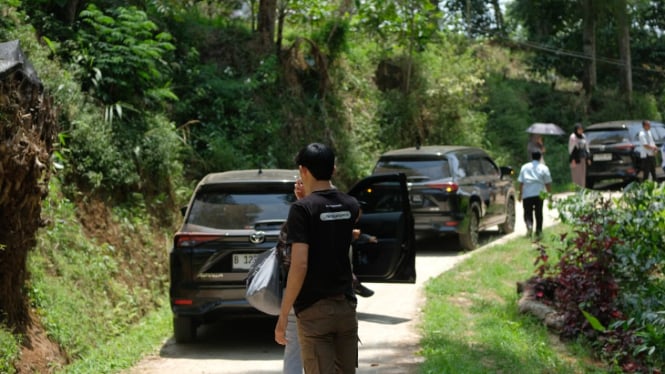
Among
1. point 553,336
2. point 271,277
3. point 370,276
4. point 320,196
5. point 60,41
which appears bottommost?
point 553,336

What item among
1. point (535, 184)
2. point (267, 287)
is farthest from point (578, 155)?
point (267, 287)

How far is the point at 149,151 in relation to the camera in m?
13.1

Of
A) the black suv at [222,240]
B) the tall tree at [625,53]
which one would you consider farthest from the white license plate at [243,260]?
the tall tree at [625,53]

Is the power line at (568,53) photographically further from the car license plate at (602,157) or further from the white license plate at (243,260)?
the white license plate at (243,260)

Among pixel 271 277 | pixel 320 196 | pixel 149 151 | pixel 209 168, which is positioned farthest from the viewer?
pixel 209 168

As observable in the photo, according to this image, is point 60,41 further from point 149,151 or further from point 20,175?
point 20,175

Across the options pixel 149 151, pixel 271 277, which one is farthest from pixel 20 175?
pixel 149 151

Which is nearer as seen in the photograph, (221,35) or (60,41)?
(60,41)

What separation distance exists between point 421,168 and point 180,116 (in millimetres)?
5082

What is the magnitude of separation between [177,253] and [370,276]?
7.80 feet

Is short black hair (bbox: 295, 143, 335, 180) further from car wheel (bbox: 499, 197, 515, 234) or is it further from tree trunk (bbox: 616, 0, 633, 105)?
tree trunk (bbox: 616, 0, 633, 105)

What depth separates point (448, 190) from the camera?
49.0 feet

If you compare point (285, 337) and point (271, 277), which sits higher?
point (271, 277)

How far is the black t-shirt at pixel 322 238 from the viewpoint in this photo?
4875 mm
